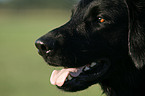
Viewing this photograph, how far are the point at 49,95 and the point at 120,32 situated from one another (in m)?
4.63

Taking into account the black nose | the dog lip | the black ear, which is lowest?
the dog lip

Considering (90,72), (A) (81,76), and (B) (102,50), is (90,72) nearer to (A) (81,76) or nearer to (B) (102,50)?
(A) (81,76)

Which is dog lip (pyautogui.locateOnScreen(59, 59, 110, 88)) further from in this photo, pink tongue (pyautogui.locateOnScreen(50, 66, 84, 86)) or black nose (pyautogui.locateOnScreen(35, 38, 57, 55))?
black nose (pyautogui.locateOnScreen(35, 38, 57, 55))

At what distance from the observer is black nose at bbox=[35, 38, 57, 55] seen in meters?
2.65

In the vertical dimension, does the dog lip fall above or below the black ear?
below

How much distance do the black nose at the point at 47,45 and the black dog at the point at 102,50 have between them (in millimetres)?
12

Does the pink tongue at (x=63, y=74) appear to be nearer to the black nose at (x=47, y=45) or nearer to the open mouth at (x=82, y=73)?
the open mouth at (x=82, y=73)

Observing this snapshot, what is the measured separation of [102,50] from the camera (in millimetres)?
2871

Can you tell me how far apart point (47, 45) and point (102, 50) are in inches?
28.2

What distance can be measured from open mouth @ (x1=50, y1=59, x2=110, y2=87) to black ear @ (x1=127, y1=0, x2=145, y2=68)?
0.37 meters

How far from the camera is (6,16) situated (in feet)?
133

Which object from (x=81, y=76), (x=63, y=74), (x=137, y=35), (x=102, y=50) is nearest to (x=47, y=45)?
(x=63, y=74)

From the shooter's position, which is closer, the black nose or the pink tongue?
the black nose

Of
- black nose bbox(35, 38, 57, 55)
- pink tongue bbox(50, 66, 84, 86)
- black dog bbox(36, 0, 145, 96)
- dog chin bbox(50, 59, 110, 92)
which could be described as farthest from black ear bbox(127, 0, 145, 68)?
black nose bbox(35, 38, 57, 55)
